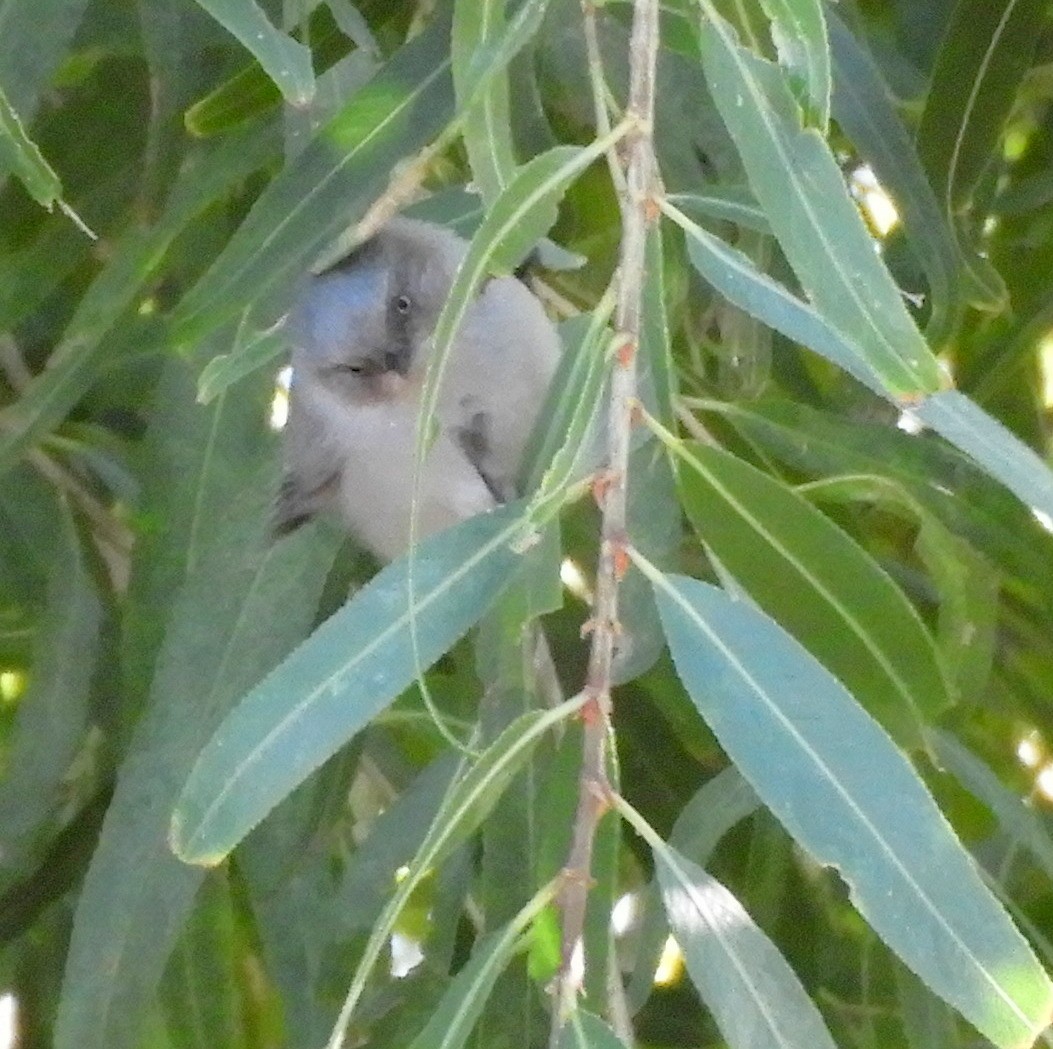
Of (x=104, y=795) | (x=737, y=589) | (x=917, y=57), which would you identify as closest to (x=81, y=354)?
(x=104, y=795)

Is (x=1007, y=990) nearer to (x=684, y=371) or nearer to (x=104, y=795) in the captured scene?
(x=684, y=371)

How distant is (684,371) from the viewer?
96 centimetres

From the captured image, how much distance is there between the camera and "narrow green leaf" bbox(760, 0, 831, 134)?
1.73ft

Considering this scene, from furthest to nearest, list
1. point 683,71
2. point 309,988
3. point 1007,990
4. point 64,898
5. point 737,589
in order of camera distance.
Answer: point 64,898 → point 309,988 → point 683,71 → point 737,589 → point 1007,990

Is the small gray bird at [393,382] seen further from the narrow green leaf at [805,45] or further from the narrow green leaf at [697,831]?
the narrow green leaf at [805,45]

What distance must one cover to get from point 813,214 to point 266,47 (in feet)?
0.65

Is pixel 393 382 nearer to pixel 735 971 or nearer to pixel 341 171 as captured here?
pixel 341 171

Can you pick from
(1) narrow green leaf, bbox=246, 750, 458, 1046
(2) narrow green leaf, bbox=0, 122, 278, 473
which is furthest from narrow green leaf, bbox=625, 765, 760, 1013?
(2) narrow green leaf, bbox=0, 122, 278, 473

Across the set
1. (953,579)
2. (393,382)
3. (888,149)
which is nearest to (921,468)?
(953,579)

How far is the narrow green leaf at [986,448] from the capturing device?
51cm

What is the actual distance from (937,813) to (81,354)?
1.71ft

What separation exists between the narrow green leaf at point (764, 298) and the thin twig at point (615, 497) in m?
0.02

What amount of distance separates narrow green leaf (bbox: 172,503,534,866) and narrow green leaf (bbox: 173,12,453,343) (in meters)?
0.22

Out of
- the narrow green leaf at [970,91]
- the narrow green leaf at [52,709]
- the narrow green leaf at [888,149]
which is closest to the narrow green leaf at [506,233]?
the narrow green leaf at [888,149]
